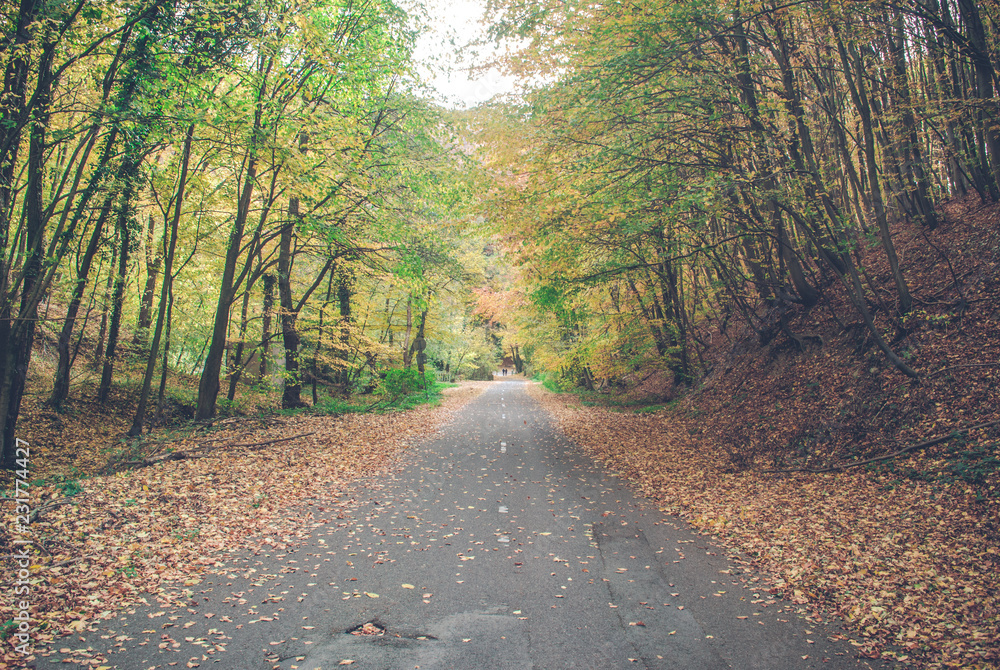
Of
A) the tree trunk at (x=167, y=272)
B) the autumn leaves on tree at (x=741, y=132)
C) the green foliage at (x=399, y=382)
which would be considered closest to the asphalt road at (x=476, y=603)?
the autumn leaves on tree at (x=741, y=132)

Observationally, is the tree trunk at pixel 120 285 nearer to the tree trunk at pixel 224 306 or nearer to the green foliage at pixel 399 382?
the tree trunk at pixel 224 306

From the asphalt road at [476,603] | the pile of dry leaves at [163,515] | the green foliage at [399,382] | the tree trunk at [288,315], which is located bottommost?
the asphalt road at [476,603]

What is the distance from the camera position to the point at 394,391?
2112 centimetres

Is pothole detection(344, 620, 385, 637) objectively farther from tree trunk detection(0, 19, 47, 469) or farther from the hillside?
tree trunk detection(0, 19, 47, 469)

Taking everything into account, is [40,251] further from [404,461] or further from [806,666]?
[806,666]

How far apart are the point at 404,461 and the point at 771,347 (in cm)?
971

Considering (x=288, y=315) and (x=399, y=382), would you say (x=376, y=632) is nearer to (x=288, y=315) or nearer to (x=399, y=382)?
(x=288, y=315)

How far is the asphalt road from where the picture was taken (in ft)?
11.0

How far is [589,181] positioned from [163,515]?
861cm

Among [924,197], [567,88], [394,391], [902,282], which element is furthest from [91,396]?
[924,197]

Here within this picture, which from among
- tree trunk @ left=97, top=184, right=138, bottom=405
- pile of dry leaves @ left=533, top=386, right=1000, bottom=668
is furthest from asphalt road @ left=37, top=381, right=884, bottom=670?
tree trunk @ left=97, top=184, right=138, bottom=405

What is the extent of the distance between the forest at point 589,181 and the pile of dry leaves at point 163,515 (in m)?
3.05

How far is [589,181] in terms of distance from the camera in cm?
960

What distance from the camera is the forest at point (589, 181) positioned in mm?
7719
